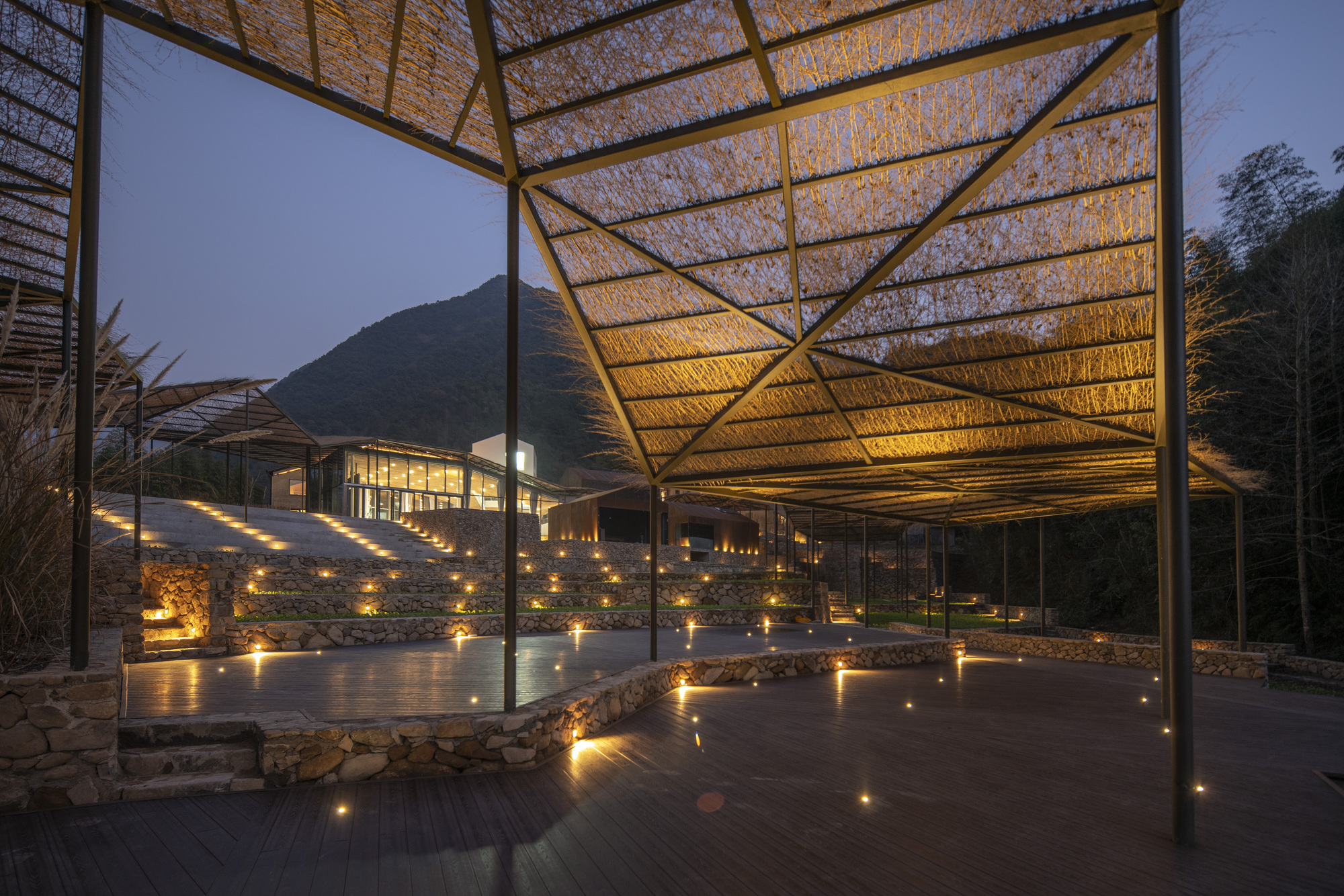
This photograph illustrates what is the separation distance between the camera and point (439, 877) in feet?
10.4

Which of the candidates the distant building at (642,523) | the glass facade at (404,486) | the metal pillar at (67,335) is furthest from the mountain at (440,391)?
the metal pillar at (67,335)

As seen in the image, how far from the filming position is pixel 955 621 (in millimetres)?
19094

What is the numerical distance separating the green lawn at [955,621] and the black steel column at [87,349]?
15569mm

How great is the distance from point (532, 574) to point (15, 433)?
474 inches

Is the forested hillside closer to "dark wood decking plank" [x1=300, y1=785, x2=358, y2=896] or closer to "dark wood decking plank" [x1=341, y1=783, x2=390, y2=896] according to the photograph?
"dark wood decking plank" [x1=341, y1=783, x2=390, y2=896]

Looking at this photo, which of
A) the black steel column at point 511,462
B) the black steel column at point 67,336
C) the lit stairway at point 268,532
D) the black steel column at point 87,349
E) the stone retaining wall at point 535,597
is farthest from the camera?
the lit stairway at point 268,532

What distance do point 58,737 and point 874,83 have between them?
580 cm

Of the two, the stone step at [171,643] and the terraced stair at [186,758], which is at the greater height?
the terraced stair at [186,758]

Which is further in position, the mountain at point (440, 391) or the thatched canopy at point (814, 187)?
the mountain at point (440, 391)

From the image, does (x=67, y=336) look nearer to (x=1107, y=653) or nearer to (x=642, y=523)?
(x=1107, y=653)

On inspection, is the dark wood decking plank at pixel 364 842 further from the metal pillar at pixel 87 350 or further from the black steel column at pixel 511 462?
the metal pillar at pixel 87 350

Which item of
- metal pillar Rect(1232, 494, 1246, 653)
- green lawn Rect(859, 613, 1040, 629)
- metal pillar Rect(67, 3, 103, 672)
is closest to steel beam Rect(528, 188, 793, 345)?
metal pillar Rect(67, 3, 103, 672)

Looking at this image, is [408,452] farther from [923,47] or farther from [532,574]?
[923,47]

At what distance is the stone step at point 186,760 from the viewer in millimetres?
4352
